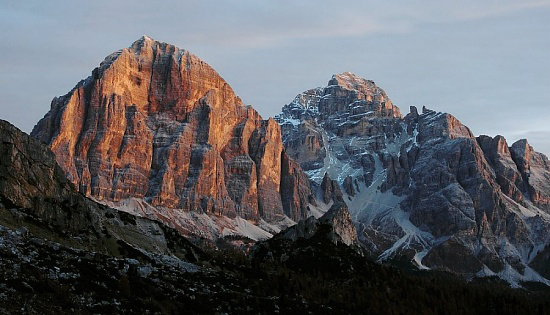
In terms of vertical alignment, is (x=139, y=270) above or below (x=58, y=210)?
below

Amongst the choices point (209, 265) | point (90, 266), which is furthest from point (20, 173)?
point (90, 266)

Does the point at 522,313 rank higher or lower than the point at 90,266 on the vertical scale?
lower

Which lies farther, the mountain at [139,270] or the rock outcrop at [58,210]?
the rock outcrop at [58,210]

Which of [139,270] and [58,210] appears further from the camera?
[58,210]

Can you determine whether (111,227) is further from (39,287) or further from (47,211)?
(39,287)

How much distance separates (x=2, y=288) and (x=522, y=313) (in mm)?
119757

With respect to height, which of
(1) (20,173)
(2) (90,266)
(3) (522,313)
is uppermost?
(1) (20,173)

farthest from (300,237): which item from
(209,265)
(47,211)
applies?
(47,211)

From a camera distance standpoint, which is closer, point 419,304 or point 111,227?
point 111,227

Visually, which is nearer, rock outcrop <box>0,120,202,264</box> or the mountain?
the mountain

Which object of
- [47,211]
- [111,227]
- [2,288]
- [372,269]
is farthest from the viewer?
[372,269]

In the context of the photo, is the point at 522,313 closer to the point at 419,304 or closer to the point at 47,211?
the point at 419,304

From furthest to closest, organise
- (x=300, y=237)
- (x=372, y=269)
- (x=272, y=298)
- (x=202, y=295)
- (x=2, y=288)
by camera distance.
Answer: (x=300, y=237) → (x=372, y=269) → (x=272, y=298) → (x=202, y=295) → (x=2, y=288)

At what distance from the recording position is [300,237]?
165 meters
